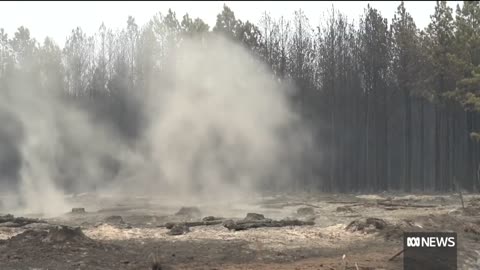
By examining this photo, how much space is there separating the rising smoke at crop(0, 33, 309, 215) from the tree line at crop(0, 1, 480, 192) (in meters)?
1.66

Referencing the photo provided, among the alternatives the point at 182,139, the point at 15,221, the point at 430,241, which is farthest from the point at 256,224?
the point at 182,139

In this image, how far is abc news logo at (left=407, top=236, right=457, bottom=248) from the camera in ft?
31.5

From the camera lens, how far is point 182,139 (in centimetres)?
3056

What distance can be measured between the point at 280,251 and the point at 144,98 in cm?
2883

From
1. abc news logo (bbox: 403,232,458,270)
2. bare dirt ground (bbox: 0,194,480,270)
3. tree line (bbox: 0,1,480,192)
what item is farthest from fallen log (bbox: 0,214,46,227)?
tree line (bbox: 0,1,480,192)

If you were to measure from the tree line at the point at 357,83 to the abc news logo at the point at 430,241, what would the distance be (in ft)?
75.0

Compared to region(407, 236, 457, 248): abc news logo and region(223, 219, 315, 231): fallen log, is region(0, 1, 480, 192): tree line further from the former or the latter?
region(407, 236, 457, 248): abc news logo

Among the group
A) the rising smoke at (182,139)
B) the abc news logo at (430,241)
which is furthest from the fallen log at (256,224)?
the rising smoke at (182,139)

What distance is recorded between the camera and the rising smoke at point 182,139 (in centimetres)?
3028

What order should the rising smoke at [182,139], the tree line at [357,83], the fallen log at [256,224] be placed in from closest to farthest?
the fallen log at [256,224] < the rising smoke at [182,139] < the tree line at [357,83]

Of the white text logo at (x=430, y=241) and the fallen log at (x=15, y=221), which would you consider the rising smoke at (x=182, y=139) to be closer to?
the fallen log at (x=15, y=221)

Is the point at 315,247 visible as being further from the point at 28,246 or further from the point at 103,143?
the point at 103,143

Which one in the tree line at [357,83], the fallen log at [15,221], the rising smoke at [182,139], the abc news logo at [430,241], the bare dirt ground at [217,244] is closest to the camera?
the abc news logo at [430,241]

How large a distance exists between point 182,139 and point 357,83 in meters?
14.0
